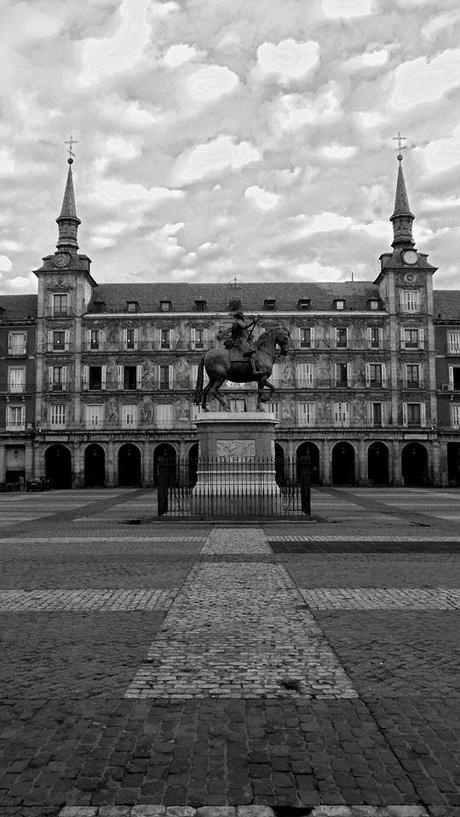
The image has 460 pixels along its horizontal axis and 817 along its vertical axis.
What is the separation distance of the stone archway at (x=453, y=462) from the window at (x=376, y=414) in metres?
6.14

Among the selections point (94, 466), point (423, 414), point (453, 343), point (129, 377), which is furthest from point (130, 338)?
point (453, 343)

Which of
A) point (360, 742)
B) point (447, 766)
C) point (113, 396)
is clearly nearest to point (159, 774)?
point (360, 742)

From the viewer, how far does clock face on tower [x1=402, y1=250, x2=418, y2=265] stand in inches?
2200

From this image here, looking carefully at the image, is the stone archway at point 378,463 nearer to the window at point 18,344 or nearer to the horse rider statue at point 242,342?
the window at point 18,344

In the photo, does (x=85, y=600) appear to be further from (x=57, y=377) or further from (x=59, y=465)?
(x=59, y=465)

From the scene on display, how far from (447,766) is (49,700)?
2.76m

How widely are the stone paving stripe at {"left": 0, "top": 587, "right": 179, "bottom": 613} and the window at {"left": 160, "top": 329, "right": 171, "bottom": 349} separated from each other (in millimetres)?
47642

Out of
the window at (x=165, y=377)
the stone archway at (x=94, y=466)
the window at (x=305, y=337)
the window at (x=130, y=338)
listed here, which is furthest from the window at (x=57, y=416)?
the window at (x=305, y=337)

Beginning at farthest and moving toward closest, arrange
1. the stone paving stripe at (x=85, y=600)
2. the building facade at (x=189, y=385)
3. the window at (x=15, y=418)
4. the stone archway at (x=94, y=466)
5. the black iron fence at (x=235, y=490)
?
1. the window at (x=15, y=418)
2. the stone archway at (x=94, y=466)
3. the building facade at (x=189, y=385)
4. the black iron fence at (x=235, y=490)
5. the stone paving stripe at (x=85, y=600)

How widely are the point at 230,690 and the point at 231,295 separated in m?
55.7

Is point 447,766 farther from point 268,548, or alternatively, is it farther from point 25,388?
point 25,388

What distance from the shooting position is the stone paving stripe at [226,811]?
10.8 ft

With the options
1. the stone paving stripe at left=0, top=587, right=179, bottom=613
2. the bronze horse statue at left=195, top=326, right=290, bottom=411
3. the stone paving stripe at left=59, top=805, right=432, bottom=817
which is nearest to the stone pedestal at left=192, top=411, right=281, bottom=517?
the bronze horse statue at left=195, top=326, right=290, bottom=411

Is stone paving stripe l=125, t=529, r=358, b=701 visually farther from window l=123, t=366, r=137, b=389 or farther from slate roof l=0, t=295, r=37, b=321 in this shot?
slate roof l=0, t=295, r=37, b=321
